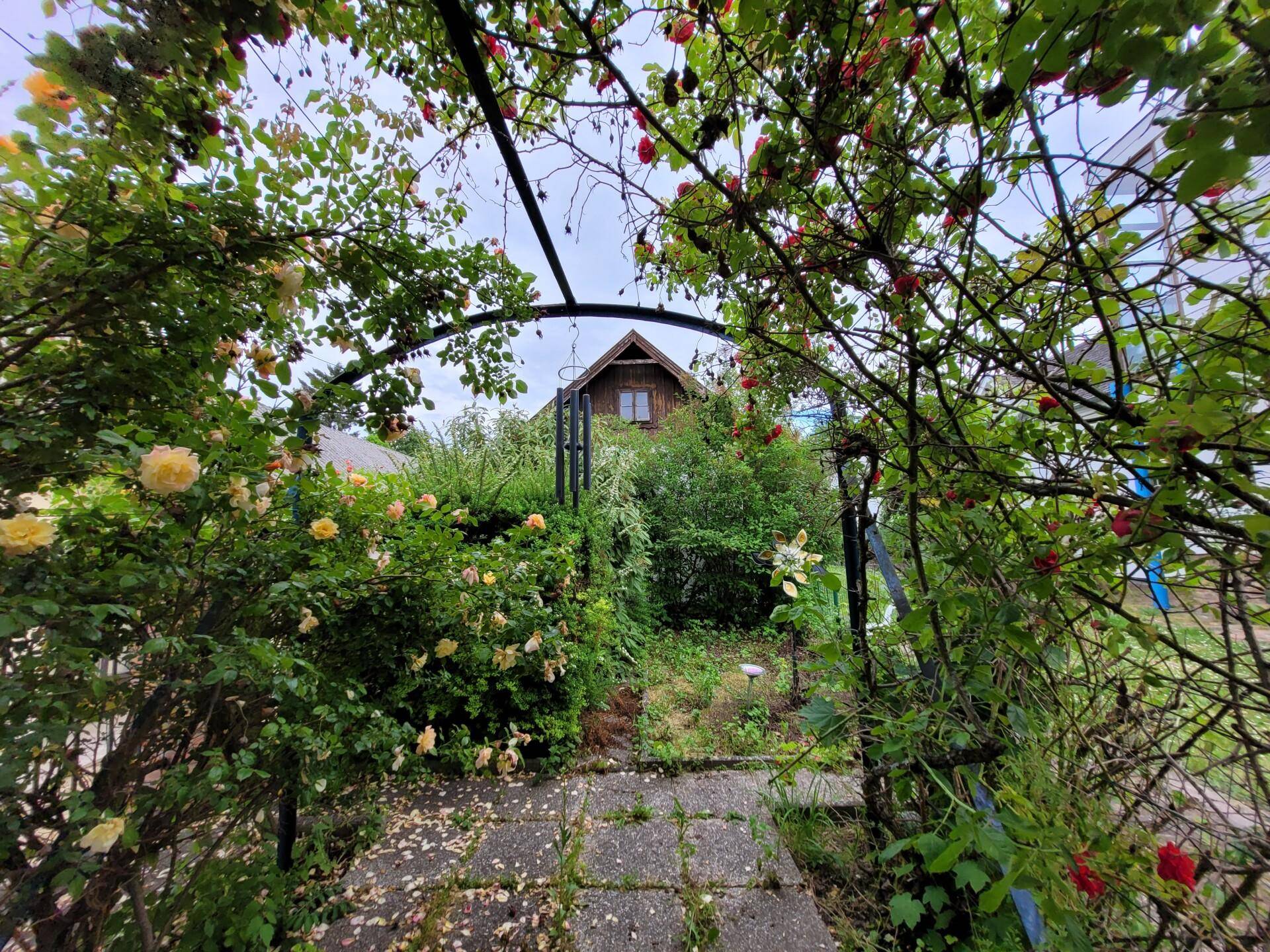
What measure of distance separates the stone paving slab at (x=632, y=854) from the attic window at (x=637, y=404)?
8721mm

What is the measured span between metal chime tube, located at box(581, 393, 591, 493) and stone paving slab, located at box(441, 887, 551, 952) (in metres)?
2.13

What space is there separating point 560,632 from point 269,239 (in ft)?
5.60

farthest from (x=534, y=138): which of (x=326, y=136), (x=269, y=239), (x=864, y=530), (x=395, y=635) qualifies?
(x=395, y=635)

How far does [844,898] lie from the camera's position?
1.44 metres

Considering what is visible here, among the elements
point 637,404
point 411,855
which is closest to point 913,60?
point 411,855

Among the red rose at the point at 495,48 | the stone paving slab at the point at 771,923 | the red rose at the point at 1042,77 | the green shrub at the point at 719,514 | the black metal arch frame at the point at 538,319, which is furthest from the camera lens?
the green shrub at the point at 719,514

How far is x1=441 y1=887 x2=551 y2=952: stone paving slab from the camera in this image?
1308 mm

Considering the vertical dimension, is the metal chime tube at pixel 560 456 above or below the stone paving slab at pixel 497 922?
above

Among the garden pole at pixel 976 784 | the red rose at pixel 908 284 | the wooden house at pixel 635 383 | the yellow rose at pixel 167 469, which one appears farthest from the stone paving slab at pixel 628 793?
the wooden house at pixel 635 383

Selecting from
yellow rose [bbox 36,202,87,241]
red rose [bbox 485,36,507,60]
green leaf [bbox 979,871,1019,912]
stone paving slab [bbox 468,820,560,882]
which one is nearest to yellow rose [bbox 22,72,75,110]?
yellow rose [bbox 36,202,87,241]

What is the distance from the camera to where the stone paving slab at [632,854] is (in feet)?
5.05

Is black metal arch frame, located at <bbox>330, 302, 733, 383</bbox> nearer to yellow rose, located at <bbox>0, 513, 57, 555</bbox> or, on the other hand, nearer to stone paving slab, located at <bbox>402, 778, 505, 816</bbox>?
yellow rose, located at <bbox>0, 513, 57, 555</bbox>

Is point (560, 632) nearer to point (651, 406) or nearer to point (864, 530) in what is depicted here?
point (864, 530)

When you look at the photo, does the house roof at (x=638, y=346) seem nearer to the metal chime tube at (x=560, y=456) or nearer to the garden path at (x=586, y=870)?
the metal chime tube at (x=560, y=456)
